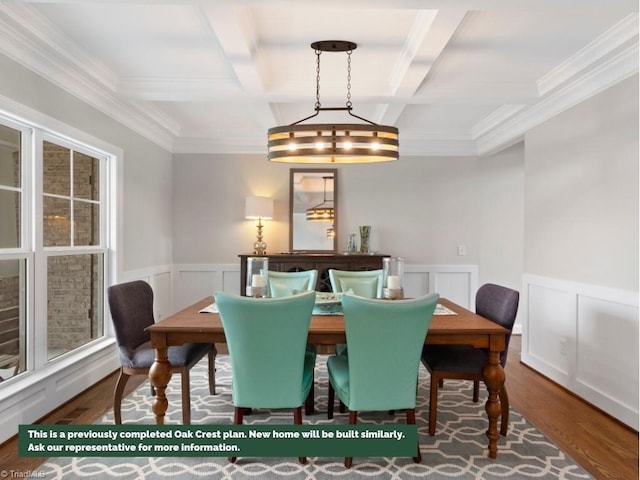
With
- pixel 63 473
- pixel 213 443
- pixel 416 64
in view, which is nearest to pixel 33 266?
pixel 63 473

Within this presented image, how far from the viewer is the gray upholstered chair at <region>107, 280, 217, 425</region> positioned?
8.98 feet

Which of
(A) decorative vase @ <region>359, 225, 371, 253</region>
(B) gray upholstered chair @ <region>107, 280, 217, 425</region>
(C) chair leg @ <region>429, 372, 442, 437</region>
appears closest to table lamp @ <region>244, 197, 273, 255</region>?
(A) decorative vase @ <region>359, 225, 371, 253</region>

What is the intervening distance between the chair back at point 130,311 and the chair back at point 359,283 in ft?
4.59

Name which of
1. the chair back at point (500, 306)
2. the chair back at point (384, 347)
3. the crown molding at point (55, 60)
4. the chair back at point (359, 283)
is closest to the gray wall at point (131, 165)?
the crown molding at point (55, 60)

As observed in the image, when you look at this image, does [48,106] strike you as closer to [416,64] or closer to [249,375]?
[249,375]

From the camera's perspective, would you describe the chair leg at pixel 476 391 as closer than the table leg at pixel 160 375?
No

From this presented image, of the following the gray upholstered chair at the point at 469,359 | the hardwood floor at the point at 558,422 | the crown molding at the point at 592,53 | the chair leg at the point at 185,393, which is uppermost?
the crown molding at the point at 592,53

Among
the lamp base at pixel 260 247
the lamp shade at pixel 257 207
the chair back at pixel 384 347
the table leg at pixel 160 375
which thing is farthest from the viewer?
the lamp base at pixel 260 247

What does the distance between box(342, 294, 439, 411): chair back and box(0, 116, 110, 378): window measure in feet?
6.66

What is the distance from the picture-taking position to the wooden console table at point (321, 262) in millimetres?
5164

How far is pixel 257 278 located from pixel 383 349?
102 cm

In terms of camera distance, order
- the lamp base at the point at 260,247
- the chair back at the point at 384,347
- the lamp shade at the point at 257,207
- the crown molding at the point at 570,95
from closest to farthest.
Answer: the chair back at the point at 384,347
the crown molding at the point at 570,95
the lamp shade at the point at 257,207
the lamp base at the point at 260,247

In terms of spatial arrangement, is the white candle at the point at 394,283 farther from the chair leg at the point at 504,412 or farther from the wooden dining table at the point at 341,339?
the chair leg at the point at 504,412

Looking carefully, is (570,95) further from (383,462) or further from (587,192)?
(383,462)
